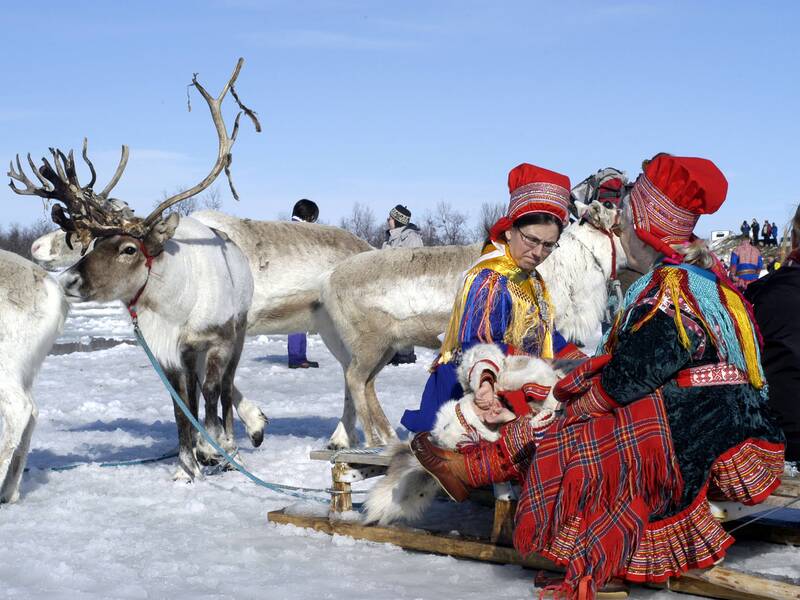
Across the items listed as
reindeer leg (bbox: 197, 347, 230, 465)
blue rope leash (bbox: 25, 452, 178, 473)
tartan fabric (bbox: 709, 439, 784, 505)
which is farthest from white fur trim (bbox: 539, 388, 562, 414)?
blue rope leash (bbox: 25, 452, 178, 473)

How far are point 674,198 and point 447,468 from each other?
1425mm

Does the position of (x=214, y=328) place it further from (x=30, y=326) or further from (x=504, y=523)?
(x=504, y=523)

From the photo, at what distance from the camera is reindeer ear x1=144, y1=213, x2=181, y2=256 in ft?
19.5

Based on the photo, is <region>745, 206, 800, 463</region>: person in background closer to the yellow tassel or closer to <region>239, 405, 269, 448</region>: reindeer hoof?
the yellow tassel

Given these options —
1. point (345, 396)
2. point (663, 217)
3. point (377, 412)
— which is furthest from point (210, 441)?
point (663, 217)

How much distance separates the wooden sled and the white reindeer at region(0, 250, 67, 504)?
160 cm

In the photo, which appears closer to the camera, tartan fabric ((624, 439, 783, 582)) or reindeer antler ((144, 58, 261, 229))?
tartan fabric ((624, 439, 783, 582))

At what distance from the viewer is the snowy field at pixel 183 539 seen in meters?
3.74

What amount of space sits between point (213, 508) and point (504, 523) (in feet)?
6.38

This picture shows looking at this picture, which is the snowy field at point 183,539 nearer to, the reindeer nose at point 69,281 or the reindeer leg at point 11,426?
the reindeer leg at point 11,426

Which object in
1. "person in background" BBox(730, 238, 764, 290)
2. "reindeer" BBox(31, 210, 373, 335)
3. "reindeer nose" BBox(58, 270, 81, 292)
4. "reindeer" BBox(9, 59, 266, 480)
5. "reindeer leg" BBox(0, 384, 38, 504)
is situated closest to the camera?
"reindeer leg" BBox(0, 384, 38, 504)

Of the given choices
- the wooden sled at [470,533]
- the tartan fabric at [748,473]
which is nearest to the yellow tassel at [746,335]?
the tartan fabric at [748,473]

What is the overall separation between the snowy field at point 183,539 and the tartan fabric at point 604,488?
342mm

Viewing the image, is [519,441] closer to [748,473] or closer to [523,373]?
[523,373]
